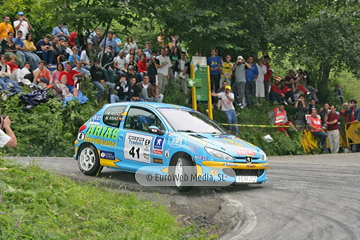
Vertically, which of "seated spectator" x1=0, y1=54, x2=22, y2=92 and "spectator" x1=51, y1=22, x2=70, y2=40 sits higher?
"spectator" x1=51, y1=22, x2=70, y2=40

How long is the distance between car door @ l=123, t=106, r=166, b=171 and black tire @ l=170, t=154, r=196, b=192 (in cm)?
36

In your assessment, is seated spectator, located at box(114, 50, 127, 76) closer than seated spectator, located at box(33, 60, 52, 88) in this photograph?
No

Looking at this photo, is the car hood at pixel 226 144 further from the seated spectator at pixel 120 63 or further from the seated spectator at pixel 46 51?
the seated spectator at pixel 46 51

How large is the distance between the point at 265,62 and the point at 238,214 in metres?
15.3

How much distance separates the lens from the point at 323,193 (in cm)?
1041

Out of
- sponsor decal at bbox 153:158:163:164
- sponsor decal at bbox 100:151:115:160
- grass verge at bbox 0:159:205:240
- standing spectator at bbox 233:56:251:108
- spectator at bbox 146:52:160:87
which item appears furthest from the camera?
standing spectator at bbox 233:56:251:108

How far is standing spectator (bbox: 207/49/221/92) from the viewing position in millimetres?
21578

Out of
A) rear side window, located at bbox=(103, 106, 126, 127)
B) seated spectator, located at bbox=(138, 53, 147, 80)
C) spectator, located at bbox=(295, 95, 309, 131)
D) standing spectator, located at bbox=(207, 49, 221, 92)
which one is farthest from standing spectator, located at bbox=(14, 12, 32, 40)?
spectator, located at bbox=(295, 95, 309, 131)

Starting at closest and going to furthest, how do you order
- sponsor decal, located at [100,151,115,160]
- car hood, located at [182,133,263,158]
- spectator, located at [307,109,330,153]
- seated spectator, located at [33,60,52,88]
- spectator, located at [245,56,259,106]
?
car hood, located at [182,133,263,158], sponsor decal, located at [100,151,115,160], seated spectator, located at [33,60,52,88], spectator, located at [307,109,330,153], spectator, located at [245,56,259,106]

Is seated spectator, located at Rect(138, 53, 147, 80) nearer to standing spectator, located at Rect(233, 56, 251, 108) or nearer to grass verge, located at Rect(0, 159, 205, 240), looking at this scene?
standing spectator, located at Rect(233, 56, 251, 108)

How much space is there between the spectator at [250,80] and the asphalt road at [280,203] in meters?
8.89

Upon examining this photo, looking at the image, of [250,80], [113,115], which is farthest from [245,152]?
[250,80]

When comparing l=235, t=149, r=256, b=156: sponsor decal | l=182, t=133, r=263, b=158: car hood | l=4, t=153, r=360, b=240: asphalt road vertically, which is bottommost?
l=4, t=153, r=360, b=240: asphalt road

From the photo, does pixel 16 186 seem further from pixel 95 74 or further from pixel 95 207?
pixel 95 74
